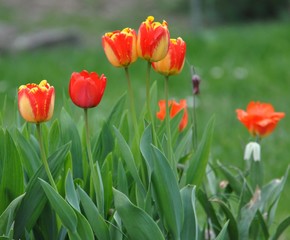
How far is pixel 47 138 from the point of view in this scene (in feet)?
8.28

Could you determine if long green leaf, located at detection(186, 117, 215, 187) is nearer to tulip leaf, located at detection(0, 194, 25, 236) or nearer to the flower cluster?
the flower cluster

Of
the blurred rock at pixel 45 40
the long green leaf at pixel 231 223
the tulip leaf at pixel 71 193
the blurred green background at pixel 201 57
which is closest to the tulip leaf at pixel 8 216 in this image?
the tulip leaf at pixel 71 193

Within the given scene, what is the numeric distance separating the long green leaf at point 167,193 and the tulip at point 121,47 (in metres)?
0.25

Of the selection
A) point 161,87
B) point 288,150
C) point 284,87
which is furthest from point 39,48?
point 288,150

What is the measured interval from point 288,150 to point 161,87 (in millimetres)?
1799

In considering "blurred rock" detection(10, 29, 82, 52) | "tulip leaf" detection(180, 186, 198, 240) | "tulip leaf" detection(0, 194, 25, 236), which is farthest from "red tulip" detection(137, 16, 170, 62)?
"blurred rock" detection(10, 29, 82, 52)

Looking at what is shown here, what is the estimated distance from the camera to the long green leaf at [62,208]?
2.04 m

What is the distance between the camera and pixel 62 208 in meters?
2.06

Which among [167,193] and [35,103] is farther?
[167,193]

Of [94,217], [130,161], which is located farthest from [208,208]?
[94,217]

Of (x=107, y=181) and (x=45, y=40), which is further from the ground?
(x=45, y=40)

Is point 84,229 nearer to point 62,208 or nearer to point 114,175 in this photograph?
point 62,208

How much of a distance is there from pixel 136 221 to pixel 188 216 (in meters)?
0.20

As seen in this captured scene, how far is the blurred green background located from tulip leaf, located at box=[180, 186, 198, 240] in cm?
151
